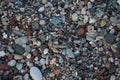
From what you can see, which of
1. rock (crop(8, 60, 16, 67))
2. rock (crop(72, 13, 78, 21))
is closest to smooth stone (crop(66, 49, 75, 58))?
rock (crop(72, 13, 78, 21))

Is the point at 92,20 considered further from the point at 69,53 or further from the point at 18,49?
the point at 18,49

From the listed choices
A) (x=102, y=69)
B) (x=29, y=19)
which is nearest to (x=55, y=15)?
(x=29, y=19)

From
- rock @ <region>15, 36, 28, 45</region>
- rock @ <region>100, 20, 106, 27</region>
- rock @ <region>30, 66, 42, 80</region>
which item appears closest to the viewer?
rock @ <region>30, 66, 42, 80</region>

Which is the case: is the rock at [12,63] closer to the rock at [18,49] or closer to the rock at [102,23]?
the rock at [18,49]

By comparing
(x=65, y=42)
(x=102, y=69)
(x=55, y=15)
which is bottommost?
(x=102, y=69)

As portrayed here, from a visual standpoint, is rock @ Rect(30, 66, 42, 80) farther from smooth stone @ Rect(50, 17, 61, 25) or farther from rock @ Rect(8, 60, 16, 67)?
smooth stone @ Rect(50, 17, 61, 25)

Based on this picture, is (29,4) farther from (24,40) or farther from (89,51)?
(89,51)

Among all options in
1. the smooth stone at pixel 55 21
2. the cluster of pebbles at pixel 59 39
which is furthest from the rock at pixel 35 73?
the smooth stone at pixel 55 21

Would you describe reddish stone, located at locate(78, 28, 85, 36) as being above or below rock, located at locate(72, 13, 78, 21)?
below
